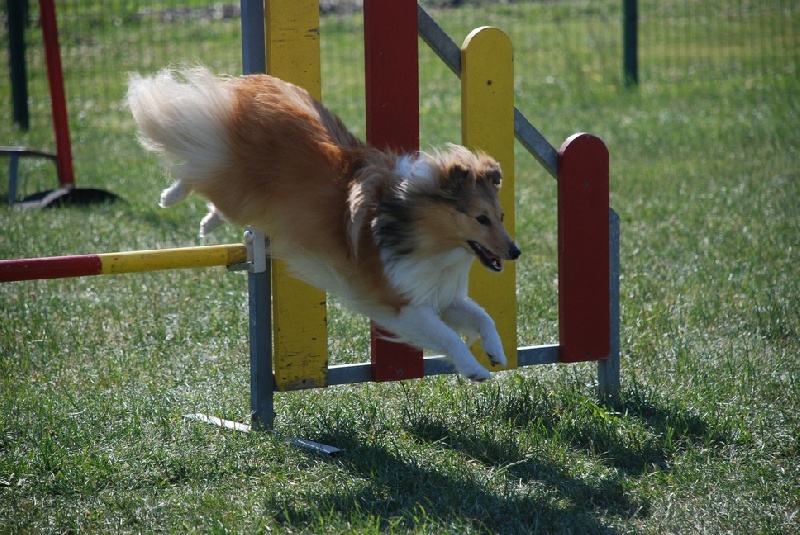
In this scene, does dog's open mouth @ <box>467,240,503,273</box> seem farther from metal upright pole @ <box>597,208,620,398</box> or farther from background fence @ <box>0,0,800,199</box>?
background fence @ <box>0,0,800,199</box>

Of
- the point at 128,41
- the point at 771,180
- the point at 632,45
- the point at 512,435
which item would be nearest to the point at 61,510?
the point at 512,435

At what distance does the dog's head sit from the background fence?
674 cm

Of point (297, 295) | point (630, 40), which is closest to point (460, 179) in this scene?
point (297, 295)

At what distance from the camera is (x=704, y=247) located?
23.8 ft

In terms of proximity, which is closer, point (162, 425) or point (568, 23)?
point (162, 425)

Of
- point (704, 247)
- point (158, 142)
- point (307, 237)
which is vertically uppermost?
point (158, 142)

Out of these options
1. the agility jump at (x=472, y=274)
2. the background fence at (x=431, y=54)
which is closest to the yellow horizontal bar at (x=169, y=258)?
the agility jump at (x=472, y=274)

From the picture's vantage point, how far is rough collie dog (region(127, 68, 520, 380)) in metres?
4.02

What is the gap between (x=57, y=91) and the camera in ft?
→ 28.0

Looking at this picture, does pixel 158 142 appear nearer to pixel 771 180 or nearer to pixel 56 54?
pixel 56 54

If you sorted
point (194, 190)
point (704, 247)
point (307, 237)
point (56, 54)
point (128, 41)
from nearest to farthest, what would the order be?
1. point (307, 237)
2. point (194, 190)
3. point (704, 247)
4. point (56, 54)
5. point (128, 41)

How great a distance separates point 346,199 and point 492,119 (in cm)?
91

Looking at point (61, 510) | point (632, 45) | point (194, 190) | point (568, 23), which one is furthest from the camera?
point (568, 23)

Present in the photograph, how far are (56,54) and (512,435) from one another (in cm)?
597
